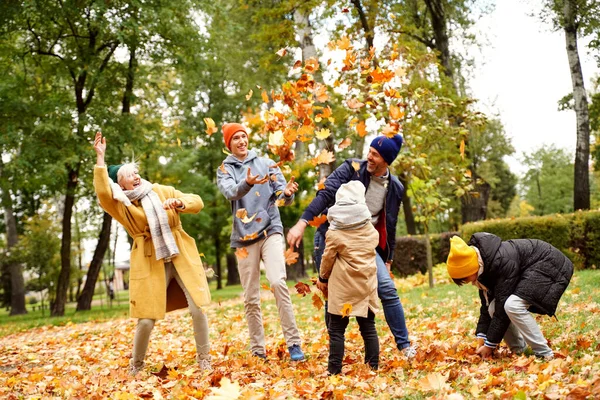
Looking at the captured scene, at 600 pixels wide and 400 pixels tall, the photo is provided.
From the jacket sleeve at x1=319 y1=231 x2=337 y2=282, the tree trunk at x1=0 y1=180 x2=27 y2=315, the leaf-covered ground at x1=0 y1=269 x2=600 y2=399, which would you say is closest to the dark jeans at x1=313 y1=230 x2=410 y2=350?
the leaf-covered ground at x1=0 y1=269 x2=600 y2=399

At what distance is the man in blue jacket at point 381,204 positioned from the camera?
476cm

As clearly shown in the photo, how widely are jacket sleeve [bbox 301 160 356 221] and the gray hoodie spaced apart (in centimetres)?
34

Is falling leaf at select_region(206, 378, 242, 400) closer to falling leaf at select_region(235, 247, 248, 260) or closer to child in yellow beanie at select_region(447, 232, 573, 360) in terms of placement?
falling leaf at select_region(235, 247, 248, 260)

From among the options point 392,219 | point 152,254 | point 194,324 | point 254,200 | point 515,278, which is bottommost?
point 194,324

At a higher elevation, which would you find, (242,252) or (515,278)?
(242,252)

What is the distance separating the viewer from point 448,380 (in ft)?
12.4

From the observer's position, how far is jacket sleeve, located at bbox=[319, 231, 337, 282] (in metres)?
4.34

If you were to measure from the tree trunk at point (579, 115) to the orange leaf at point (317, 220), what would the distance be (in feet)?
45.6

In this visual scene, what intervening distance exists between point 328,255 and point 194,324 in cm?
141

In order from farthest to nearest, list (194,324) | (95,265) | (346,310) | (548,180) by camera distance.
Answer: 1. (548,180)
2. (95,265)
3. (194,324)
4. (346,310)

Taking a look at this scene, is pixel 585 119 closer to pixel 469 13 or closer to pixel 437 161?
pixel 469 13

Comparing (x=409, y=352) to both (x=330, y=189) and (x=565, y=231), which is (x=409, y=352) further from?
(x=565, y=231)

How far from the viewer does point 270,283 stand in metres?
5.18

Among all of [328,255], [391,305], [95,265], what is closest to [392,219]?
[391,305]
